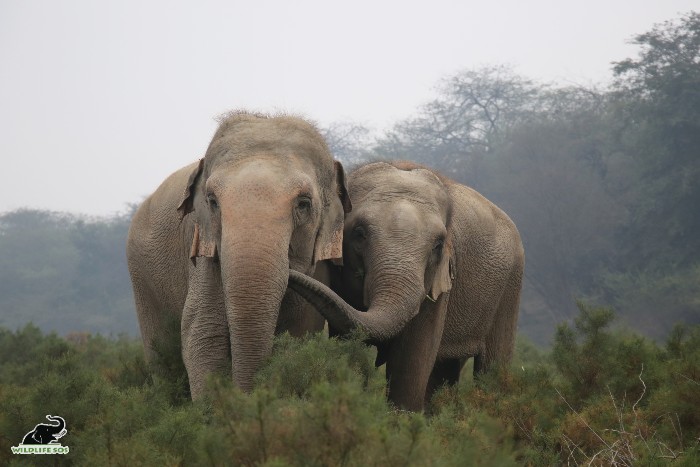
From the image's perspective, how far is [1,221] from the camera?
62.8 meters

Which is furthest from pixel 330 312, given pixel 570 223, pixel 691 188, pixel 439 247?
pixel 570 223

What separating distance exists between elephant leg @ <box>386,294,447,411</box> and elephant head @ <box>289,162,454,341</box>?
139 mm

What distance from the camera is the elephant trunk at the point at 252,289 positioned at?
18.7 ft

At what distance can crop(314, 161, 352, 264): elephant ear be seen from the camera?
667cm

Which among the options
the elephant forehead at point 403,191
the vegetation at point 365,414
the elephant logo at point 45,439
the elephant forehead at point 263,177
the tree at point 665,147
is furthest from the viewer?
the tree at point 665,147

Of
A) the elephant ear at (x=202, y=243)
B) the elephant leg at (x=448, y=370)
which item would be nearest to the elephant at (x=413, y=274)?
the elephant leg at (x=448, y=370)

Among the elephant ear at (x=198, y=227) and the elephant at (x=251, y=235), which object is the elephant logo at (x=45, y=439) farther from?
the elephant ear at (x=198, y=227)

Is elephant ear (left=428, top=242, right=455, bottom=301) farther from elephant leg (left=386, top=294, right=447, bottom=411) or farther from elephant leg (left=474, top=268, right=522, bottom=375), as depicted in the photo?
elephant leg (left=474, top=268, right=522, bottom=375)

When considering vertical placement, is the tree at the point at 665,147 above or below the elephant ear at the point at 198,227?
below

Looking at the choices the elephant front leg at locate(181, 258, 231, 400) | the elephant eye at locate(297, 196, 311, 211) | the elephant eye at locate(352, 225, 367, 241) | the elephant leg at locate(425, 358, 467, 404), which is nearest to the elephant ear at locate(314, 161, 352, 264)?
the elephant eye at locate(352, 225, 367, 241)

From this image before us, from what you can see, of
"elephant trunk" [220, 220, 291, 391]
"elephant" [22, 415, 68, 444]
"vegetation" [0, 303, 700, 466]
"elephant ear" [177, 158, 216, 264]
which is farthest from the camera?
"elephant ear" [177, 158, 216, 264]

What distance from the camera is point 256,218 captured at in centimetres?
592

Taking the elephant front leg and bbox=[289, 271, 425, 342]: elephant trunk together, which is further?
the elephant front leg

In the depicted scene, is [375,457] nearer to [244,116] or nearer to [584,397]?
[244,116]
